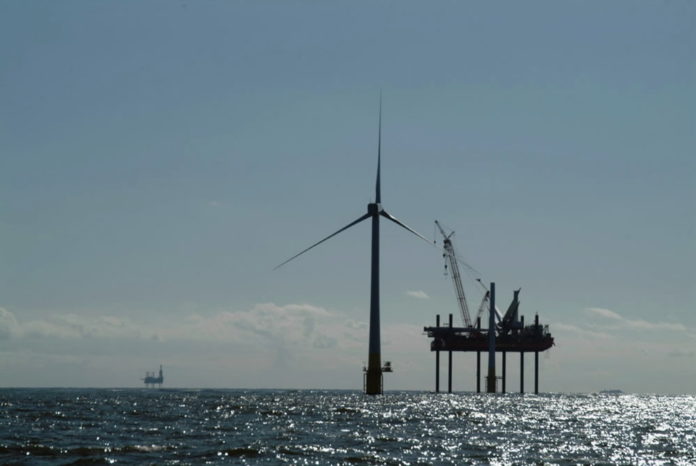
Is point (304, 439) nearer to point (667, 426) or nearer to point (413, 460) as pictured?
point (413, 460)

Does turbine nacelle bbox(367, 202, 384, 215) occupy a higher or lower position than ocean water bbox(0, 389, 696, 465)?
higher

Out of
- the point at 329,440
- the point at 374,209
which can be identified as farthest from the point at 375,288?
the point at 329,440

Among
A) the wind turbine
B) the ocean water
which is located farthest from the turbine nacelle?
the ocean water

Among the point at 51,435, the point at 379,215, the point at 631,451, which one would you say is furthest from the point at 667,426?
the point at 379,215

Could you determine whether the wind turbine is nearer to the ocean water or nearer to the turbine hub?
the turbine hub

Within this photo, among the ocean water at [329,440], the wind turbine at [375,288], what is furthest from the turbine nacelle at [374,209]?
the ocean water at [329,440]

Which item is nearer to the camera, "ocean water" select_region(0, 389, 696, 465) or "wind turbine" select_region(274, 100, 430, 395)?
"ocean water" select_region(0, 389, 696, 465)

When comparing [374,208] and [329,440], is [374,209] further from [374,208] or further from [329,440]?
[329,440]

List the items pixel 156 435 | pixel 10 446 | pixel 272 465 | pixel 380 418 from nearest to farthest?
1. pixel 272 465
2. pixel 10 446
3. pixel 156 435
4. pixel 380 418

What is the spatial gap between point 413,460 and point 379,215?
3764 inches

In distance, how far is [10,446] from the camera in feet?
180

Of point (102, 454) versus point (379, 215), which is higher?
point (379, 215)

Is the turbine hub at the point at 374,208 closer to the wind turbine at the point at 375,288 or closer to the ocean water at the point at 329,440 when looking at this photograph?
the wind turbine at the point at 375,288

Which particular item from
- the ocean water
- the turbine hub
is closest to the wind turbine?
the turbine hub
